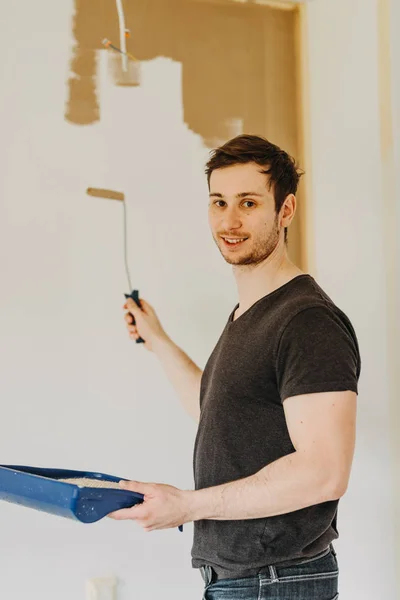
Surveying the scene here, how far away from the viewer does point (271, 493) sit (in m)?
1.34

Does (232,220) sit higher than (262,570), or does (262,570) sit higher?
(232,220)

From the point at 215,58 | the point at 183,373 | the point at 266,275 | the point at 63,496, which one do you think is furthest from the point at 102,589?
the point at 215,58

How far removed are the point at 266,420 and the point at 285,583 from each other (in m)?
0.32

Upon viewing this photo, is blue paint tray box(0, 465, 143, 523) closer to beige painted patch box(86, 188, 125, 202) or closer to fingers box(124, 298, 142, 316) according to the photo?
fingers box(124, 298, 142, 316)

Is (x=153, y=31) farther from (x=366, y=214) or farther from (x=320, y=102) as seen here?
(x=366, y=214)

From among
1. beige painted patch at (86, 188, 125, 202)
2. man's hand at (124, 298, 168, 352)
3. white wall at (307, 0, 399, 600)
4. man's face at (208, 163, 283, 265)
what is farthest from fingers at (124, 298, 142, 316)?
white wall at (307, 0, 399, 600)

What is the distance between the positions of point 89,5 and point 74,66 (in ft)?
0.64

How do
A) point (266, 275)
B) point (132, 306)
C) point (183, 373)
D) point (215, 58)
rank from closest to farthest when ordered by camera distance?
1. point (266, 275)
2. point (183, 373)
3. point (132, 306)
4. point (215, 58)

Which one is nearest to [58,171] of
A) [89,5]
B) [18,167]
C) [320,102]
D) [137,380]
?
[18,167]

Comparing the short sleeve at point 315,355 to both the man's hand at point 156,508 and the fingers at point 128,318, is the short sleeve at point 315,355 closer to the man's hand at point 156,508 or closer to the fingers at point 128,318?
the man's hand at point 156,508

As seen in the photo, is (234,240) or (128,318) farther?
(128,318)

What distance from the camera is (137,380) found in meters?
2.20

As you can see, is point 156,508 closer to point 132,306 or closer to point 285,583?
point 285,583

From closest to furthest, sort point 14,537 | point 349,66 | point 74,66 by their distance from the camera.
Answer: point 14,537
point 74,66
point 349,66
